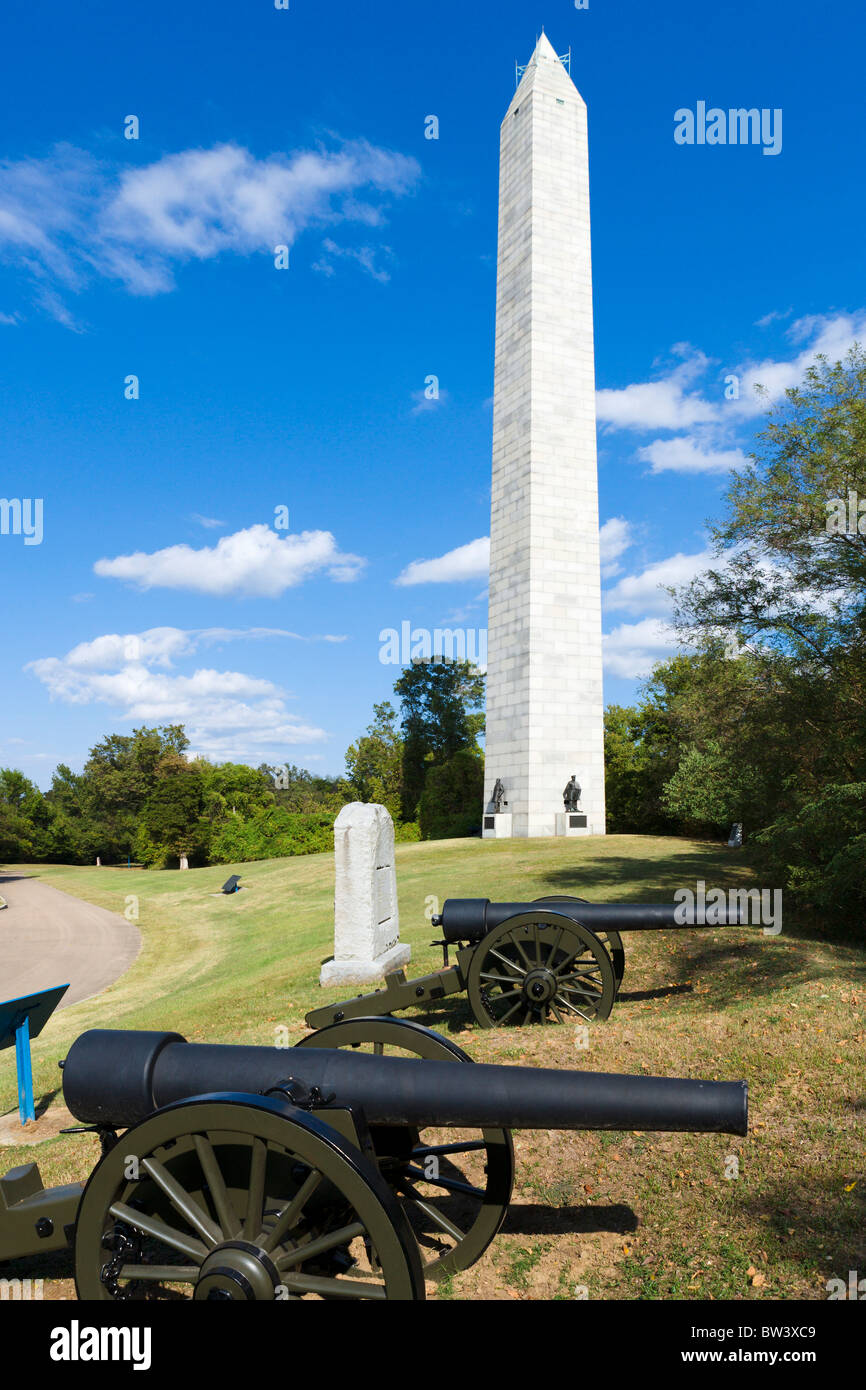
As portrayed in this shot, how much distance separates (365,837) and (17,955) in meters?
10.1

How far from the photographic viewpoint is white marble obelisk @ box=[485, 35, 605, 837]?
103 ft

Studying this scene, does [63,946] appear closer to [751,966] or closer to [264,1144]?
[751,966]

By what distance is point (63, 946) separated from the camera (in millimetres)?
18484

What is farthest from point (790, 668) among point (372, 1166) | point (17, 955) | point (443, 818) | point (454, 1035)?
point (443, 818)

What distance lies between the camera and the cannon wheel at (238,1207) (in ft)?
9.70

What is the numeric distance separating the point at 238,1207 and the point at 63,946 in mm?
16954

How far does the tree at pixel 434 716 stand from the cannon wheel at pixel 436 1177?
39.7 meters

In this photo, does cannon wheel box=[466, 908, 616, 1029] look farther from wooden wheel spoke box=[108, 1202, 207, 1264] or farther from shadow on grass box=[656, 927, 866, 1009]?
wooden wheel spoke box=[108, 1202, 207, 1264]

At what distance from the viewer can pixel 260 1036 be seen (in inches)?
341

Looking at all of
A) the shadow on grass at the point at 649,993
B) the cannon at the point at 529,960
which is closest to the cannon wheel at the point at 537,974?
the cannon at the point at 529,960

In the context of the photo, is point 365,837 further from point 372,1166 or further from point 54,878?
point 54,878

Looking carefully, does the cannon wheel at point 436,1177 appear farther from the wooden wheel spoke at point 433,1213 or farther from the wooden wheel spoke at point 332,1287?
the wooden wheel spoke at point 332,1287

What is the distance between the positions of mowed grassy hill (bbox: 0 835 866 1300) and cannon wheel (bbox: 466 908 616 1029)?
25cm

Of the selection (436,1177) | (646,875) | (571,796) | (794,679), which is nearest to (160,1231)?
(436,1177)
